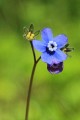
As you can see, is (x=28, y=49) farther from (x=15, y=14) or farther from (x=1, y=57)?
(x=15, y=14)

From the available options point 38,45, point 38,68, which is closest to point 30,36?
point 38,45

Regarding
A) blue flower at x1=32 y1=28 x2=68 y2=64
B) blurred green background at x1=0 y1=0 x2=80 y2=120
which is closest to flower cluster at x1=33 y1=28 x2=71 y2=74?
blue flower at x1=32 y1=28 x2=68 y2=64

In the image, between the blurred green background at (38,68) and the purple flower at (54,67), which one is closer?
the purple flower at (54,67)

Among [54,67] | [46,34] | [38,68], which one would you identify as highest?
[46,34]

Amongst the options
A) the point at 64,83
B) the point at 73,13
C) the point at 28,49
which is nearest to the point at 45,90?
the point at 64,83

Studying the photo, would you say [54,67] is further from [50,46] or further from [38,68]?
[38,68]

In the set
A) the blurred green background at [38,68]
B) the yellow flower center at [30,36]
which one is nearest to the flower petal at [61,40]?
the yellow flower center at [30,36]

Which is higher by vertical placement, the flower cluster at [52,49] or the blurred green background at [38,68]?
the flower cluster at [52,49]

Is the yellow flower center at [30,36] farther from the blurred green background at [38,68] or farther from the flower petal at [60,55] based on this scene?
the blurred green background at [38,68]

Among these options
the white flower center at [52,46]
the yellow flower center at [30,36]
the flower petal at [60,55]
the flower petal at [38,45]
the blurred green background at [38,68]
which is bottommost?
the blurred green background at [38,68]
